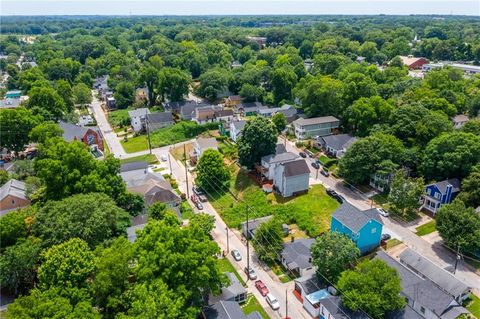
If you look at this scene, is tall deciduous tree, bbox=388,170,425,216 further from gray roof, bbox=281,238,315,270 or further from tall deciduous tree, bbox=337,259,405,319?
tall deciduous tree, bbox=337,259,405,319

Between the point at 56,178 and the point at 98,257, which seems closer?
the point at 98,257

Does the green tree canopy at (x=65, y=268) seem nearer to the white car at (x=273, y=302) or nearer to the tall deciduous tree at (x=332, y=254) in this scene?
the white car at (x=273, y=302)

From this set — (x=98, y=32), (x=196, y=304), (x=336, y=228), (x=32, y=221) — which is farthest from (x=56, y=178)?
(x=98, y=32)

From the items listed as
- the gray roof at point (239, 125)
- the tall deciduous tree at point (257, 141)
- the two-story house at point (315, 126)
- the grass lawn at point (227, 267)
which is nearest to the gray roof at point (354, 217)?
the grass lawn at point (227, 267)

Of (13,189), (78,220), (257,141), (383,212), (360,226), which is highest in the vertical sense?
(257,141)

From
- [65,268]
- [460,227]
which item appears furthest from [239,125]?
[65,268]

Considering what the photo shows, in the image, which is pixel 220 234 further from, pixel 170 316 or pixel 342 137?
pixel 342 137

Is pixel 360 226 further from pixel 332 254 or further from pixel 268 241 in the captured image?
pixel 268 241
